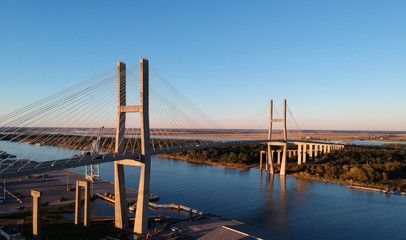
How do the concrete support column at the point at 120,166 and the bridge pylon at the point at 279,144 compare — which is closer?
the concrete support column at the point at 120,166

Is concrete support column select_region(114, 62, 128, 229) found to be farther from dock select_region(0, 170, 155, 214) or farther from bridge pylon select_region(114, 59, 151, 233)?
dock select_region(0, 170, 155, 214)

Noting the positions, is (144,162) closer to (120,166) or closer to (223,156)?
(120,166)

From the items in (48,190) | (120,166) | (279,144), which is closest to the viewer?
(120,166)

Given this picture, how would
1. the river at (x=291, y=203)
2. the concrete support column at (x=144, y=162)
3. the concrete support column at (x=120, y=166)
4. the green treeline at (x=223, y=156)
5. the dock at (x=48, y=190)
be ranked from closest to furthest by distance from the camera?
the concrete support column at (x=144, y=162), the concrete support column at (x=120, y=166), the river at (x=291, y=203), the dock at (x=48, y=190), the green treeline at (x=223, y=156)

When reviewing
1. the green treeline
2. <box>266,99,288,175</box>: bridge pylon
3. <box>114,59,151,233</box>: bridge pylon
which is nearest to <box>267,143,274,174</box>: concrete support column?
<box>266,99,288,175</box>: bridge pylon

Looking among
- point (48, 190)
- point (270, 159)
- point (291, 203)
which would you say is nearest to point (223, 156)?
point (270, 159)

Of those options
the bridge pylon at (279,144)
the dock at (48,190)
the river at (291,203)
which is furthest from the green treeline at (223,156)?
the dock at (48,190)

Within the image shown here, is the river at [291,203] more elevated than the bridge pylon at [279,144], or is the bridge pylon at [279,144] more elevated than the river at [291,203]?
the bridge pylon at [279,144]

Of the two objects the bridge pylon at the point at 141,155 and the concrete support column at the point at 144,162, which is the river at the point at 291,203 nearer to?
the bridge pylon at the point at 141,155
